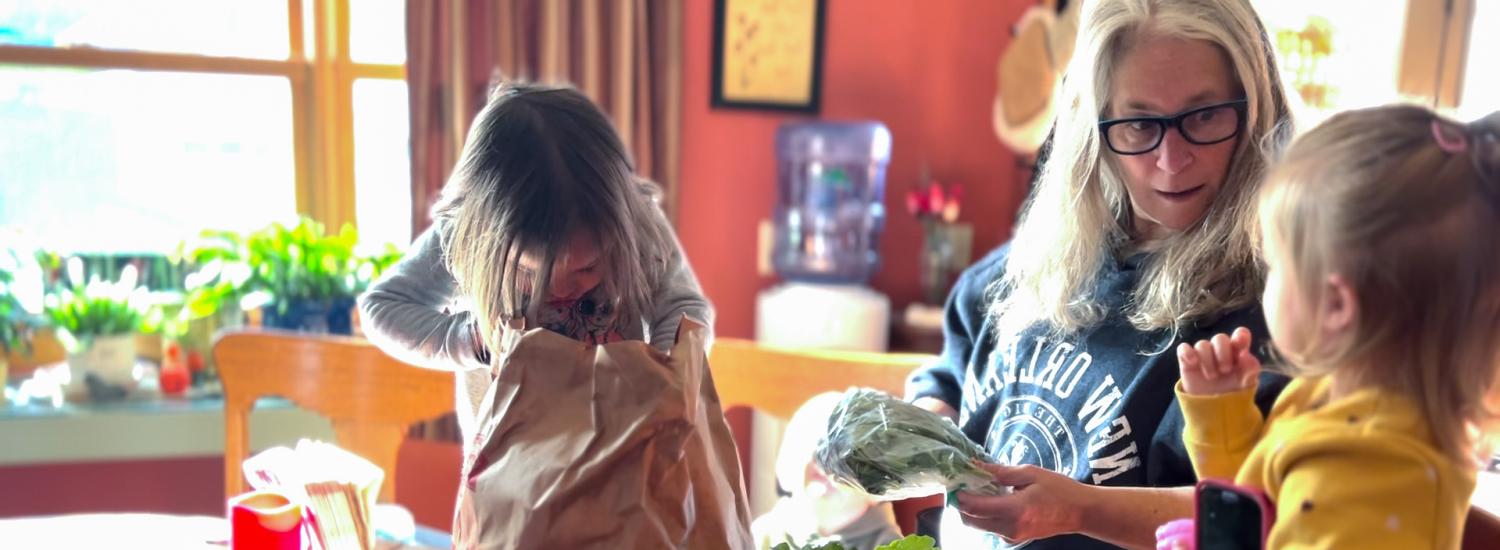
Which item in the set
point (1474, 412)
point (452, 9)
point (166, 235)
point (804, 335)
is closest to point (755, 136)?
point (804, 335)

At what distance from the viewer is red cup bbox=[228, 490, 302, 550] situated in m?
1.06

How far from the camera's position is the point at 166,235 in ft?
9.49

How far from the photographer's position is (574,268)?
37.4 inches

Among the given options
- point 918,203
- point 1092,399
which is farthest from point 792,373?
point 918,203

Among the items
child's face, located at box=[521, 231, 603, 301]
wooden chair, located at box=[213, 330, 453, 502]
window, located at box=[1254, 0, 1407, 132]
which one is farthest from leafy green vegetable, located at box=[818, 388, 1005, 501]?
window, located at box=[1254, 0, 1407, 132]

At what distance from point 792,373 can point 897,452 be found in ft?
2.06

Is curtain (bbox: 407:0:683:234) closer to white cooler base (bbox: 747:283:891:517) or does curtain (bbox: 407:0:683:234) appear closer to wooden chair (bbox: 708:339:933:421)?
white cooler base (bbox: 747:283:891:517)

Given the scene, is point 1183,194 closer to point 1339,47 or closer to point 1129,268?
point 1129,268

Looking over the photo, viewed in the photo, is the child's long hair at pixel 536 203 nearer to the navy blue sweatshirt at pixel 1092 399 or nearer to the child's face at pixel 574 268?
the child's face at pixel 574 268

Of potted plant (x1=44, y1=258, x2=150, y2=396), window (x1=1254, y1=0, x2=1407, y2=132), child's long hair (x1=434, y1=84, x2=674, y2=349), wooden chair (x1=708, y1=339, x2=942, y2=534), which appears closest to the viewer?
child's long hair (x1=434, y1=84, x2=674, y2=349)

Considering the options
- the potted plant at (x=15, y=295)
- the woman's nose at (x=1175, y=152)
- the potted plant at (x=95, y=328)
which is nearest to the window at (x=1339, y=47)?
the woman's nose at (x=1175, y=152)

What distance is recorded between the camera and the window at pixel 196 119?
107 inches

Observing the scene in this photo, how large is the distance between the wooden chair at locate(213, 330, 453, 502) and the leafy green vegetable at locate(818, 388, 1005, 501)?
77 centimetres

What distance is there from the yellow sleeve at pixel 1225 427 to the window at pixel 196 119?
241 centimetres
